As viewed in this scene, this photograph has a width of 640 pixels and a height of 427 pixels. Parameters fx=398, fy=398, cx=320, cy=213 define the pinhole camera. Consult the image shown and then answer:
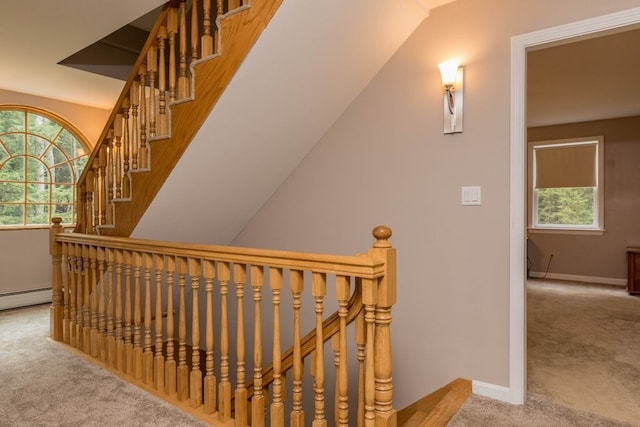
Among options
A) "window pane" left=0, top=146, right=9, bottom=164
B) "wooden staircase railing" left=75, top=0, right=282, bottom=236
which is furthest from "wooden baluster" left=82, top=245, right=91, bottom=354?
"window pane" left=0, top=146, right=9, bottom=164

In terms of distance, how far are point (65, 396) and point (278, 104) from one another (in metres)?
2.04

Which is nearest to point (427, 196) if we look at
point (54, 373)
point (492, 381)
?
point (492, 381)

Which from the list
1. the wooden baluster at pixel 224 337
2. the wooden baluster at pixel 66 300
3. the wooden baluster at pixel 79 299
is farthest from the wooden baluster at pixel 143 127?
the wooden baluster at pixel 224 337

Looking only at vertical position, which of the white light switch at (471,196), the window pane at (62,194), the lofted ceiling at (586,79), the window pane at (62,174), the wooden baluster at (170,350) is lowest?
the wooden baluster at (170,350)

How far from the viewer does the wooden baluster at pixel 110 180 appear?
9.44 ft

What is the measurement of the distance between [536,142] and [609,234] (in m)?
1.69

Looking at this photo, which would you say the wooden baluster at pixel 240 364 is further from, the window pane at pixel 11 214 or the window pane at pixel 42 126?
the window pane at pixel 42 126

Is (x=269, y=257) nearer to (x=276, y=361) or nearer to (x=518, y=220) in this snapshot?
(x=276, y=361)

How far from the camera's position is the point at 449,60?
242cm

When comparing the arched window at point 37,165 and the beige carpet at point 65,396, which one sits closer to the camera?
the beige carpet at point 65,396

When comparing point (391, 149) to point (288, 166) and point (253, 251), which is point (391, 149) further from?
point (253, 251)

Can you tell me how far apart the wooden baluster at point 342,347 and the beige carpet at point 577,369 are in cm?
68

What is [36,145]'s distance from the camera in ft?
15.0

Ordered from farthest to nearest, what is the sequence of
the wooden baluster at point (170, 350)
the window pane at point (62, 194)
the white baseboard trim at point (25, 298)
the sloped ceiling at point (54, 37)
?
the window pane at point (62, 194)
the white baseboard trim at point (25, 298)
the sloped ceiling at point (54, 37)
the wooden baluster at point (170, 350)
